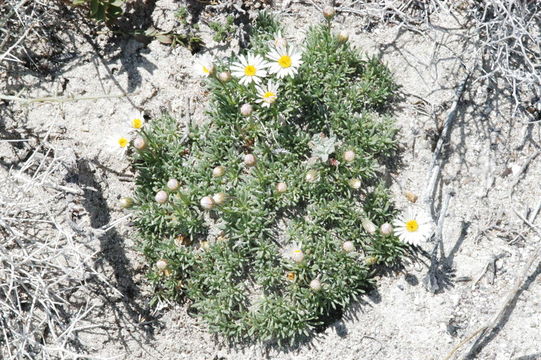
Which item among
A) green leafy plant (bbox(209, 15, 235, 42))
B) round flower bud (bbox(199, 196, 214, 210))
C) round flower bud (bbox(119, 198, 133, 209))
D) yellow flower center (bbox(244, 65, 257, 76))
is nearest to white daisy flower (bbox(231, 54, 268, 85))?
yellow flower center (bbox(244, 65, 257, 76))

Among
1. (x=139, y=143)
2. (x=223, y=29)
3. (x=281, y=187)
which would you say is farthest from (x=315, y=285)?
(x=223, y=29)

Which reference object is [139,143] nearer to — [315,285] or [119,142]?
[119,142]

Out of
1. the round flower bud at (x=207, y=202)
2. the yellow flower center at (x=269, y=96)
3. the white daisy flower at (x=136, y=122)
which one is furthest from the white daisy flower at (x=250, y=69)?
the round flower bud at (x=207, y=202)

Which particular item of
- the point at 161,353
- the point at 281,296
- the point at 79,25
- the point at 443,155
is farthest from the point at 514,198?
the point at 79,25

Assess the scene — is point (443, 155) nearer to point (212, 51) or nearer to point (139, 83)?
point (212, 51)

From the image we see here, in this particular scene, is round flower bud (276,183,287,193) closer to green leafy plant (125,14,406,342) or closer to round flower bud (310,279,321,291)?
green leafy plant (125,14,406,342)

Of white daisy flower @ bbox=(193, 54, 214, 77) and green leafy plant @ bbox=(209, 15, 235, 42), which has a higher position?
green leafy plant @ bbox=(209, 15, 235, 42)

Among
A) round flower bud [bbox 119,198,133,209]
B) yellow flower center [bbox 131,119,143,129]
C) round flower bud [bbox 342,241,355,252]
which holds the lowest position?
round flower bud [bbox 342,241,355,252]
